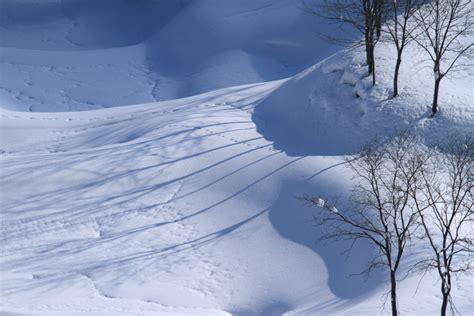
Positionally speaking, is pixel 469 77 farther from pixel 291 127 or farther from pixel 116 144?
pixel 116 144

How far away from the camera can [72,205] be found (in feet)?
58.5

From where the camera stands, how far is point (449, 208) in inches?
645

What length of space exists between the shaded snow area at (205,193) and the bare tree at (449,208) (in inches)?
25.5

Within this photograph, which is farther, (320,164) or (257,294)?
(320,164)

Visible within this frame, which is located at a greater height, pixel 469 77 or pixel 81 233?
pixel 469 77

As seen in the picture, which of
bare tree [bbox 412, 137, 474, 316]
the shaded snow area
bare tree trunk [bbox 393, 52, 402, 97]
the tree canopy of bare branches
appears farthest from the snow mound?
bare tree [bbox 412, 137, 474, 316]

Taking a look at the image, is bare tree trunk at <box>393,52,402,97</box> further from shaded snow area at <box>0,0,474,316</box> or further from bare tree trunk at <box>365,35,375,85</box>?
bare tree trunk at <box>365,35,375,85</box>

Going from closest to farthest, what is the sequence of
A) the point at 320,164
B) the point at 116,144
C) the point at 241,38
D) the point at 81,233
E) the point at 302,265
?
the point at 302,265 < the point at 81,233 < the point at 320,164 < the point at 116,144 < the point at 241,38

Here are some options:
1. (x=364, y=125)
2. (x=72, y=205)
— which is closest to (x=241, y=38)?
(x=364, y=125)

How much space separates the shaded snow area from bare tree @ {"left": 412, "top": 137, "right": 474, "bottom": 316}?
65 centimetres

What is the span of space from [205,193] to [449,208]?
22.5ft

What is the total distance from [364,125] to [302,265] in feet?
19.7

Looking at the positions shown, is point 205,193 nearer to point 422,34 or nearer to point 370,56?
point 370,56

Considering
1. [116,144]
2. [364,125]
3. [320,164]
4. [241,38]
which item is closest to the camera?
[320,164]
